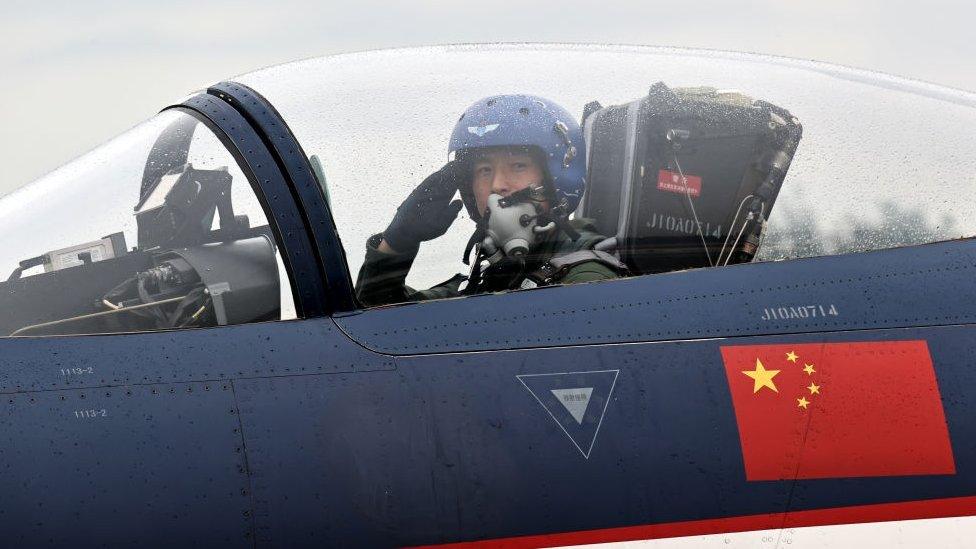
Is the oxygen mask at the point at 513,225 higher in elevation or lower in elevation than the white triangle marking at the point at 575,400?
higher

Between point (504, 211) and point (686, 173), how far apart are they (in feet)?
2.00

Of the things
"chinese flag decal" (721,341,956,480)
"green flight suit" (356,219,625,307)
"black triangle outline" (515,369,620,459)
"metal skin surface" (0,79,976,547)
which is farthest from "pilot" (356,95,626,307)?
"chinese flag decal" (721,341,956,480)

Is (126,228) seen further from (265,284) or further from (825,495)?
(825,495)

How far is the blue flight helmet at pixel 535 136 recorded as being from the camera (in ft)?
10.4

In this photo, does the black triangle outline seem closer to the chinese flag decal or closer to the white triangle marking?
the white triangle marking

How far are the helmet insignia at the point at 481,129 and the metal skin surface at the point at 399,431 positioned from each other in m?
0.66

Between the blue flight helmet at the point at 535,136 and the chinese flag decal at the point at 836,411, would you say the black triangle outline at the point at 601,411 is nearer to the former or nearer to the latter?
the chinese flag decal at the point at 836,411

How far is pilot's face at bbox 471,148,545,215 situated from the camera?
10.4ft

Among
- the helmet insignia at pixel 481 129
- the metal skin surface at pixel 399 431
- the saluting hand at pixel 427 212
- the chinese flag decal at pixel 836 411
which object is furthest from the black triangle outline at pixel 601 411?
the helmet insignia at pixel 481 129

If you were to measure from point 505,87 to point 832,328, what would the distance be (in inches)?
51.2

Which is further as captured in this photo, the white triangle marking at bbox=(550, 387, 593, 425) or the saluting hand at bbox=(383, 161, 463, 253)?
the saluting hand at bbox=(383, 161, 463, 253)

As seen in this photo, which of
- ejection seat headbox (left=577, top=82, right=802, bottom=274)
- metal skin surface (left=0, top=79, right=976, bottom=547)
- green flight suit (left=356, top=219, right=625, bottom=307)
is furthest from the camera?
ejection seat headbox (left=577, top=82, right=802, bottom=274)

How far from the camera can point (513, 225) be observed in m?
3.12

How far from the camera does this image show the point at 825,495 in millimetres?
2744
